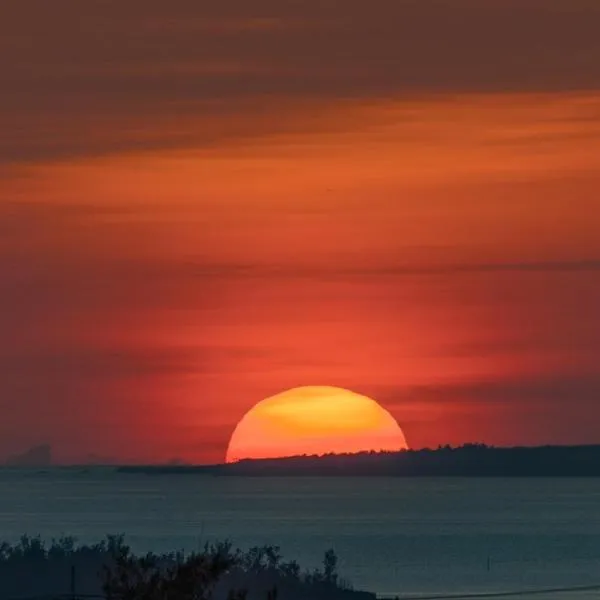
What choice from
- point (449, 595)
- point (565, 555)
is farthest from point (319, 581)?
point (565, 555)

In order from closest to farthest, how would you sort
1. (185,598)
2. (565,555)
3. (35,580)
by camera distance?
(185,598) < (35,580) < (565,555)

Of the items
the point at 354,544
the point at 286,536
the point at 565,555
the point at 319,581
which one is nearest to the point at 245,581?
the point at 319,581

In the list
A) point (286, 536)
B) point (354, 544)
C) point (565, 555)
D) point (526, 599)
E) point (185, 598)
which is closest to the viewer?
point (185, 598)

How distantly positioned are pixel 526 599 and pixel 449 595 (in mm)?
4183

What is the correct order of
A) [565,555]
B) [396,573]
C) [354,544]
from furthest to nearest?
[354,544]
[565,555]
[396,573]

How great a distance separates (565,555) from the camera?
169125mm

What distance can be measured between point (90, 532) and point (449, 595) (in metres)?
87.9

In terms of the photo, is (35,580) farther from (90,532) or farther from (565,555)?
(90,532)

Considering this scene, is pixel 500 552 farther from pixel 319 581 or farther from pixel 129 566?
pixel 129 566

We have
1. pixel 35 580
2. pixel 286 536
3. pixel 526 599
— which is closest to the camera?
pixel 35 580

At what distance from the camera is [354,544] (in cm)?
18350

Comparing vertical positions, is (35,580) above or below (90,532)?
below

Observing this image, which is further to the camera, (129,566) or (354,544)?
(354,544)

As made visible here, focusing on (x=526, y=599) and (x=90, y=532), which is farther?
(x=90, y=532)
